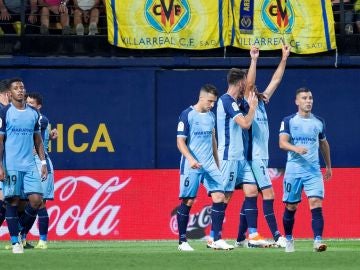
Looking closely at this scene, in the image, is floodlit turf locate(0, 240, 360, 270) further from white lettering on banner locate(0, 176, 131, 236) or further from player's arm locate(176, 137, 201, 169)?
white lettering on banner locate(0, 176, 131, 236)

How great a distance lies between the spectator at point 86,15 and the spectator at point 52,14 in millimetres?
192

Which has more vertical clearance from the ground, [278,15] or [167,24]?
[278,15]

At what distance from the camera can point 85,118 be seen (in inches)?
877

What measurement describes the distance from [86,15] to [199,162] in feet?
24.6

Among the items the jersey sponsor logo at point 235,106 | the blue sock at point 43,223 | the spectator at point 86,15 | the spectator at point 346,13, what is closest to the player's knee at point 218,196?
the jersey sponsor logo at point 235,106

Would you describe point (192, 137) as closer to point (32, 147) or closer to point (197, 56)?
point (32, 147)

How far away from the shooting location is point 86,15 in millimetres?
22719

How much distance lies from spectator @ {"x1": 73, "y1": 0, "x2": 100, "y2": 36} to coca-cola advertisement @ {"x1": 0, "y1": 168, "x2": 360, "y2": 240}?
3160 millimetres

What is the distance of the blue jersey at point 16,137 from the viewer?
15.4m

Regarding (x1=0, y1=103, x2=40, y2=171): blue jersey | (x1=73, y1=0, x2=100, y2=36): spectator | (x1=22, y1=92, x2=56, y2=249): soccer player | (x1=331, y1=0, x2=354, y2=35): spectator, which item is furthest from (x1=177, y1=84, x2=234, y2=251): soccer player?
(x1=331, y1=0, x2=354, y2=35): spectator

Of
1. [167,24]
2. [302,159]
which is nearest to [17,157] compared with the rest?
[302,159]

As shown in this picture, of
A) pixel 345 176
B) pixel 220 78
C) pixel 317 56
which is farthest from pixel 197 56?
pixel 345 176

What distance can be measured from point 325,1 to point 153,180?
15.5ft

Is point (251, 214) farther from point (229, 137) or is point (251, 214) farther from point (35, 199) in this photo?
point (35, 199)
